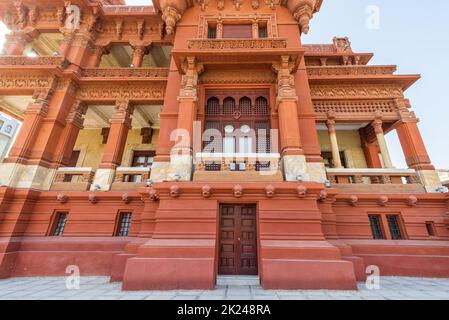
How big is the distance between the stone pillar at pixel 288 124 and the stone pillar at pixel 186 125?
3251 mm

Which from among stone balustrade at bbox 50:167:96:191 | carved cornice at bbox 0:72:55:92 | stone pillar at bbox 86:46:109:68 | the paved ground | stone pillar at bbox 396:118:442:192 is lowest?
the paved ground

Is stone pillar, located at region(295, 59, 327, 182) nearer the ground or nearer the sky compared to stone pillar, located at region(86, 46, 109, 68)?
nearer the ground

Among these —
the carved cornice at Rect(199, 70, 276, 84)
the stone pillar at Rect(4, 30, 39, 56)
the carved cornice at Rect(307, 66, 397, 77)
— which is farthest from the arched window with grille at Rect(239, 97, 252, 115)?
the stone pillar at Rect(4, 30, 39, 56)

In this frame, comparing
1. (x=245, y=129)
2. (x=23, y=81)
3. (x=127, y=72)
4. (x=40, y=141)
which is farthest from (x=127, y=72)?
(x=245, y=129)

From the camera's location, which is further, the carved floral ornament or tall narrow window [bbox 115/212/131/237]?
the carved floral ornament

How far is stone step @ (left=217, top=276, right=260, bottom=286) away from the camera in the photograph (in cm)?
582

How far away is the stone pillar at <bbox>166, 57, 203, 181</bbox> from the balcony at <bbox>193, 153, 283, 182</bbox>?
0.41 meters

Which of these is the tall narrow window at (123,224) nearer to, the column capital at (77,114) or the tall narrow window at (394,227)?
the column capital at (77,114)

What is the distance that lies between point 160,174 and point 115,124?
13.2 feet

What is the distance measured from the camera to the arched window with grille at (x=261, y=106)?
839 centimetres

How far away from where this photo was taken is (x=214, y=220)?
6285 mm

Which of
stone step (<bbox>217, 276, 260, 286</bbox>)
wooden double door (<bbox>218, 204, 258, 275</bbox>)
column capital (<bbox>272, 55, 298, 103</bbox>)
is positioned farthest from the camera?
column capital (<bbox>272, 55, 298, 103</bbox>)

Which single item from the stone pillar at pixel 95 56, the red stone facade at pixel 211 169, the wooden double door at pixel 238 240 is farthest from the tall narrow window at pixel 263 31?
the stone pillar at pixel 95 56

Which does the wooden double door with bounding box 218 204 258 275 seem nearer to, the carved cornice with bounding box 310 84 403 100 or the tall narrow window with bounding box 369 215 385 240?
the tall narrow window with bounding box 369 215 385 240
